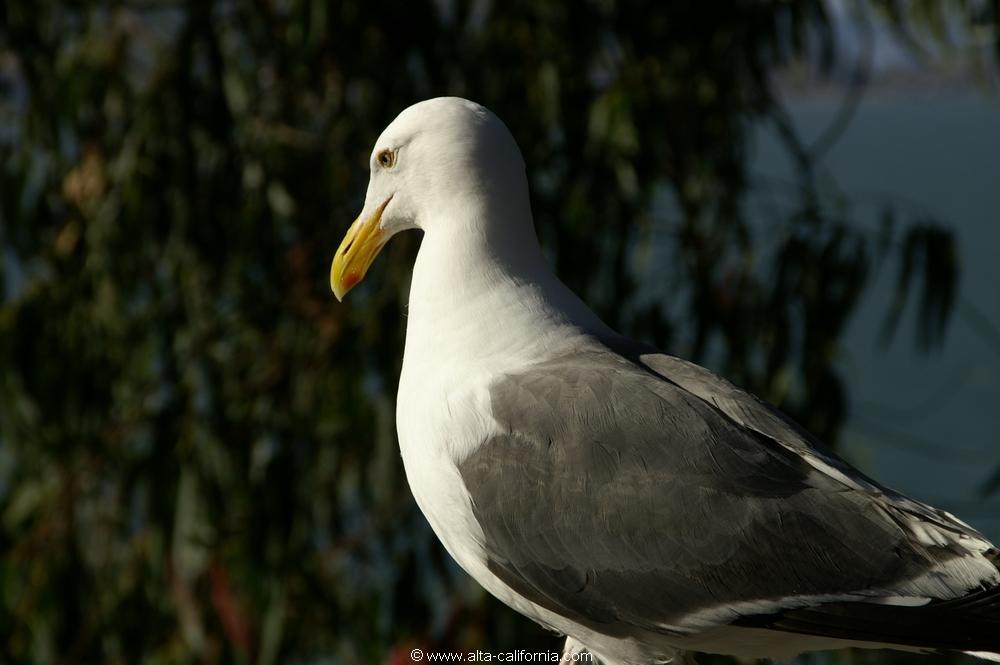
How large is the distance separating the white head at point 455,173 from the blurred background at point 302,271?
107 centimetres

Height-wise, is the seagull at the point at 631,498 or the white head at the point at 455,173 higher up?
the white head at the point at 455,173

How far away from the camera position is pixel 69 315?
305cm

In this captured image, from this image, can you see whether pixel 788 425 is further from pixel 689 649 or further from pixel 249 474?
pixel 249 474

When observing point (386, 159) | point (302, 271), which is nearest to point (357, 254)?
point (386, 159)

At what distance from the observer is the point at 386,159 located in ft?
5.98

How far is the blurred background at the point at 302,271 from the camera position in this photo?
9.76ft

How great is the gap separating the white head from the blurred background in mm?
1073

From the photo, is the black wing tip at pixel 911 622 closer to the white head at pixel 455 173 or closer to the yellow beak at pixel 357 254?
the white head at pixel 455 173

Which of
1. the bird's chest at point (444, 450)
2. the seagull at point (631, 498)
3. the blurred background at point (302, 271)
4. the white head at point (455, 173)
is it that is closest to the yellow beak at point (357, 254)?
the white head at point (455, 173)

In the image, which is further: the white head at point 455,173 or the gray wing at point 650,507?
the white head at point 455,173

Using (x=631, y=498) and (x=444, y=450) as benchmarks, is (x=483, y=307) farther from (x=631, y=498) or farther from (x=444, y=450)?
(x=631, y=498)

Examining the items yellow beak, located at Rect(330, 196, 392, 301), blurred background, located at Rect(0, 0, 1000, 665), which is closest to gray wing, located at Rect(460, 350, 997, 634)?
yellow beak, located at Rect(330, 196, 392, 301)

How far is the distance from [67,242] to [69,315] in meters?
0.17

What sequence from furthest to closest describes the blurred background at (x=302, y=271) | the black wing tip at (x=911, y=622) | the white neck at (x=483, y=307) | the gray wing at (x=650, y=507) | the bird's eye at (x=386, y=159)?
the blurred background at (x=302, y=271) < the bird's eye at (x=386, y=159) < the white neck at (x=483, y=307) < the gray wing at (x=650, y=507) < the black wing tip at (x=911, y=622)
